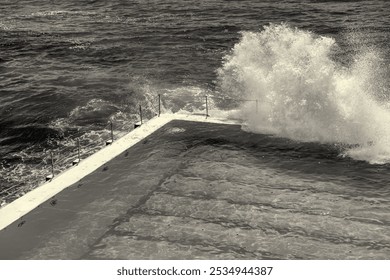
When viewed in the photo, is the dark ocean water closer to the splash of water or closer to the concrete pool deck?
the splash of water

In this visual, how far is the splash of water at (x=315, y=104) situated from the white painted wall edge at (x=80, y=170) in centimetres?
169

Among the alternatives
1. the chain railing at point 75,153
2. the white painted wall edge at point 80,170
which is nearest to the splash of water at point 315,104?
the chain railing at point 75,153

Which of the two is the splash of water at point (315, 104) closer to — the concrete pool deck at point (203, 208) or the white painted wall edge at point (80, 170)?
the concrete pool deck at point (203, 208)

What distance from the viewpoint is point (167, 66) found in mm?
32781

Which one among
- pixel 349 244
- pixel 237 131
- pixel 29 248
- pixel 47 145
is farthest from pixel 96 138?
pixel 349 244

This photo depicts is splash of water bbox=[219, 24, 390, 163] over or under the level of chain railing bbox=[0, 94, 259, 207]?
over

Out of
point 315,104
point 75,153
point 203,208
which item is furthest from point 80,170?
point 315,104

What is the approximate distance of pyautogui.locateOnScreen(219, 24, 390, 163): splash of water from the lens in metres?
17.7

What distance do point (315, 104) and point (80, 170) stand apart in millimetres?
8319

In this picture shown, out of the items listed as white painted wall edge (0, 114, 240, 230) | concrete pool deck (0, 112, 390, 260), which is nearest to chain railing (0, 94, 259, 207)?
white painted wall edge (0, 114, 240, 230)

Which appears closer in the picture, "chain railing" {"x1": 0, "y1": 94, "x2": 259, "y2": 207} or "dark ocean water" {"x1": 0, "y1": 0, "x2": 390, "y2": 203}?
"chain railing" {"x1": 0, "y1": 94, "x2": 259, "y2": 207}

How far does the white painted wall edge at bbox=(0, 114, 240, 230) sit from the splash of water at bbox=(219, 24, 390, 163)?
1.69 m
